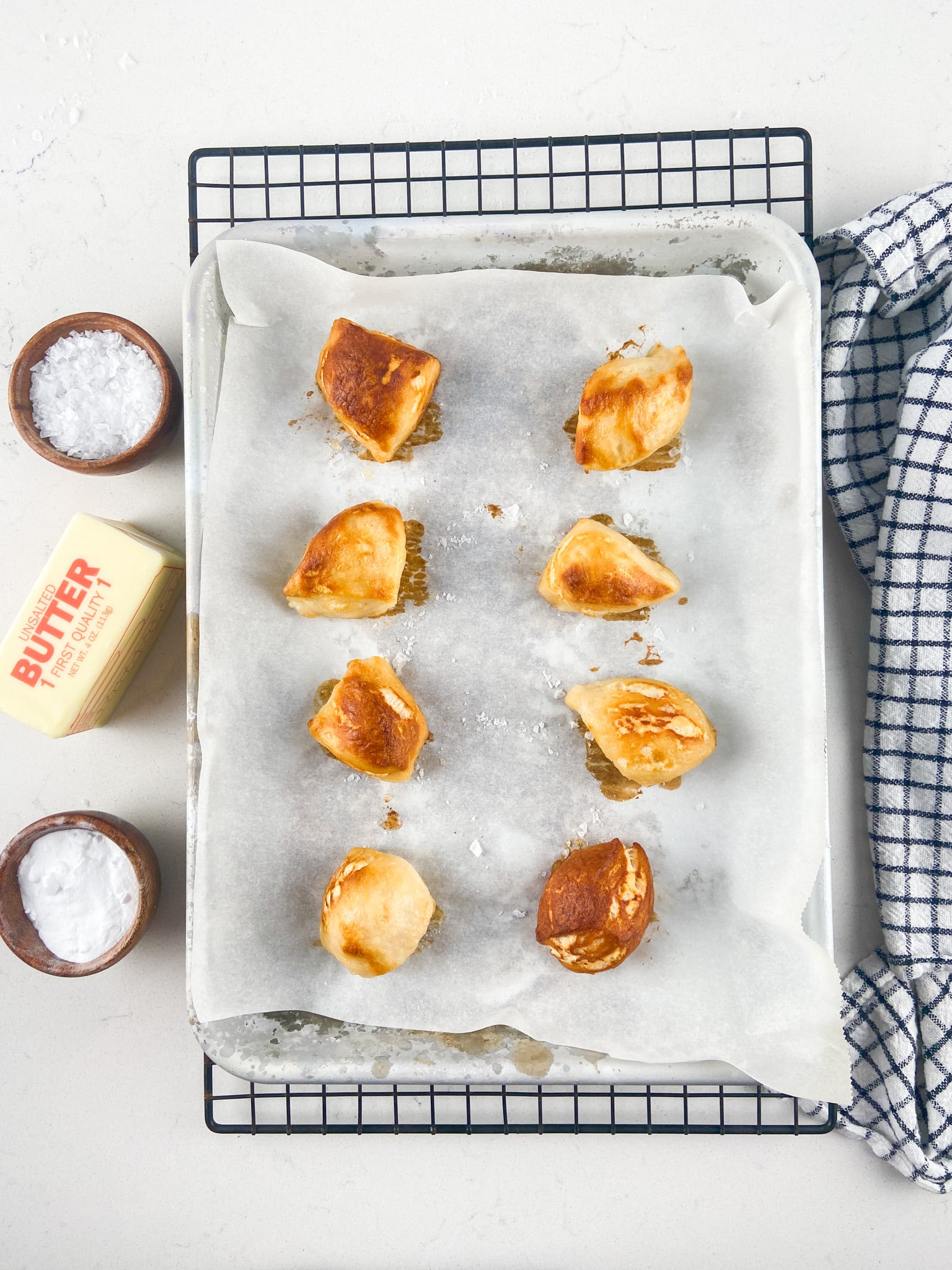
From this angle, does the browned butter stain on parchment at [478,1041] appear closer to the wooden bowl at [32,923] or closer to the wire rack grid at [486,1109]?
the wire rack grid at [486,1109]

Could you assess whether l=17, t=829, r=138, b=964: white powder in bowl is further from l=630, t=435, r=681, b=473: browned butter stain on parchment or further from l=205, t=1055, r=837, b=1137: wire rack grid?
l=630, t=435, r=681, b=473: browned butter stain on parchment

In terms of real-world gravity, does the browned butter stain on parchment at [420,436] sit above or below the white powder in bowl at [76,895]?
above

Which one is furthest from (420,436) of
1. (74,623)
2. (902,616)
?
(902,616)

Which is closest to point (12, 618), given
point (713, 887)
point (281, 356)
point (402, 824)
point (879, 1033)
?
point (281, 356)

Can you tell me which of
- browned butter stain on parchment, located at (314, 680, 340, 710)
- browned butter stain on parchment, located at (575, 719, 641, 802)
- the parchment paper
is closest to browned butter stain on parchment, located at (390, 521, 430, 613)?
the parchment paper

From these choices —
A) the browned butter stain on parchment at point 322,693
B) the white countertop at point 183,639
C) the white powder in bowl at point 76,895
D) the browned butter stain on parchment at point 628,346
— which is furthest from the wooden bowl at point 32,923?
the browned butter stain on parchment at point 628,346

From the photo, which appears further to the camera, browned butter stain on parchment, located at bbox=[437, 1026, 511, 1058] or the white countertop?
the white countertop
